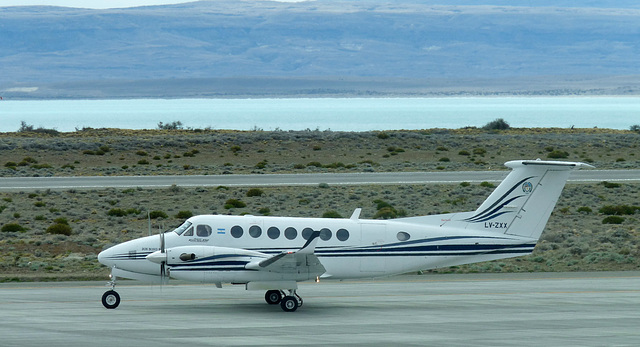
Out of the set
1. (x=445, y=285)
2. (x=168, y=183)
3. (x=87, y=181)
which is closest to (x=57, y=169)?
(x=87, y=181)

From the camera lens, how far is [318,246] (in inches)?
894

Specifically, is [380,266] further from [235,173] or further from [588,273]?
[235,173]

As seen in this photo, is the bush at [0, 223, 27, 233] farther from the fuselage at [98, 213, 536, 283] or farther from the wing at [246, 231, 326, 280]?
the wing at [246, 231, 326, 280]

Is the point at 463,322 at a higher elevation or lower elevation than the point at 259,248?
lower

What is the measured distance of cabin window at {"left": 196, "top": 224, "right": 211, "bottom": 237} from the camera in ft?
73.7

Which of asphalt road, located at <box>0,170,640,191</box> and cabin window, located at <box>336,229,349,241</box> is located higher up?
asphalt road, located at <box>0,170,640,191</box>

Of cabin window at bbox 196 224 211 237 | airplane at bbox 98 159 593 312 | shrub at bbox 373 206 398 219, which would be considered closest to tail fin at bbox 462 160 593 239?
airplane at bbox 98 159 593 312

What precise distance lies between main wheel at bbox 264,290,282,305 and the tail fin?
5.38m

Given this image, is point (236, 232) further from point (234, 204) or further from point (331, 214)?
point (234, 204)

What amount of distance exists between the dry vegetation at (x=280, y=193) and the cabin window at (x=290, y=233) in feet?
29.6

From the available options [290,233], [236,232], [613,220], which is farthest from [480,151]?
[236,232]

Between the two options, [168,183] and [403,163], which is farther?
[403,163]

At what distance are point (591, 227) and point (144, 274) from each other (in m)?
26.0

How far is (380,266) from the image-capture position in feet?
75.7
